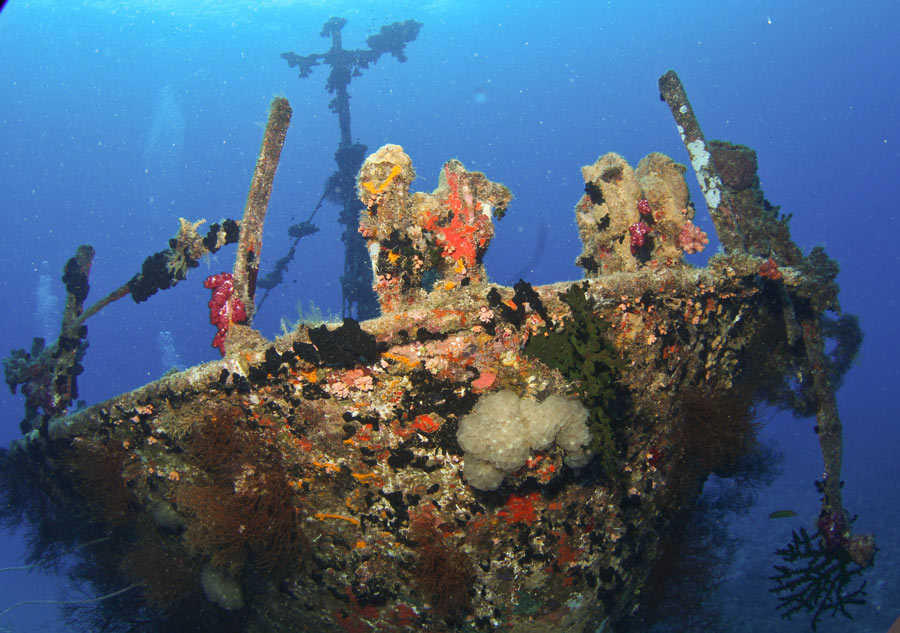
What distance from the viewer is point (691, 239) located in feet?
15.7

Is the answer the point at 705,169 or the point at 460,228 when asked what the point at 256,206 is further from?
the point at 705,169

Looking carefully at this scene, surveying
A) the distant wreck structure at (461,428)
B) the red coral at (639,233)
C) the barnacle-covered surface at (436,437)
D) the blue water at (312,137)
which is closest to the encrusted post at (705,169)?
the distant wreck structure at (461,428)

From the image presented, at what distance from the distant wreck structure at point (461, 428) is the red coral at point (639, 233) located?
4cm

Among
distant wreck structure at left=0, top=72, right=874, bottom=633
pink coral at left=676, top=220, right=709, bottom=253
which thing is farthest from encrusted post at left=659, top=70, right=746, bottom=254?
pink coral at left=676, top=220, right=709, bottom=253

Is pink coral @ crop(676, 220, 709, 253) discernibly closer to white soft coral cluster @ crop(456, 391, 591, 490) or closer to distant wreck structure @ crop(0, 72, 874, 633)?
distant wreck structure @ crop(0, 72, 874, 633)

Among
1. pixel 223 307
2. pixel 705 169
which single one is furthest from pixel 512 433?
pixel 705 169

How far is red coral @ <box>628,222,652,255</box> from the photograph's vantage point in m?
4.84

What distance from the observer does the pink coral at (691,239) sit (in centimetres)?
475

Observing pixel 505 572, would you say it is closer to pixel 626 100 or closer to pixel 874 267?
pixel 874 267

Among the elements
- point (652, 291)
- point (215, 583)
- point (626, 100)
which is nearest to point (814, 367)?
point (652, 291)

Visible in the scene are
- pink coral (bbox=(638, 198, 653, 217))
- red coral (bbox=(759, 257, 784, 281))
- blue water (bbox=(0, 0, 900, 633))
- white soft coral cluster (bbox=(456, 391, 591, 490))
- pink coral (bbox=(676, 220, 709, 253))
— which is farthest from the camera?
blue water (bbox=(0, 0, 900, 633))

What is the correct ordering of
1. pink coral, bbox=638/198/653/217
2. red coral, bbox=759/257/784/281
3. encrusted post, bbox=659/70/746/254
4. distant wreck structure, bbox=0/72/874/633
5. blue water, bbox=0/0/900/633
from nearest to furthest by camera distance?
distant wreck structure, bbox=0/72/874/633 < red coral, bbox=759/257/784/281 < encrusted post, bbox=659/70/746/254 < pink coral, bbox=638/198/653/217 < blue water, bbox=0/0/900/633

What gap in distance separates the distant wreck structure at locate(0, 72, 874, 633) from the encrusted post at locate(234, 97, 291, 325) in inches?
0.8

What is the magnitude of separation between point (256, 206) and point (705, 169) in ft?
14.2
